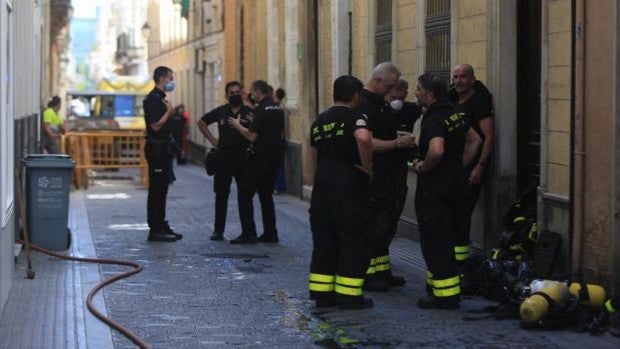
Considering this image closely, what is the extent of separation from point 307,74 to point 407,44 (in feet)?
23.3

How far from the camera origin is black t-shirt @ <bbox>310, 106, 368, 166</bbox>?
11.1 meters

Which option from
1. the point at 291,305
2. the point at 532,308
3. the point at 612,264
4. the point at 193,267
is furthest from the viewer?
the point at 193,267

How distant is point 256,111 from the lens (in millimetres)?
16406

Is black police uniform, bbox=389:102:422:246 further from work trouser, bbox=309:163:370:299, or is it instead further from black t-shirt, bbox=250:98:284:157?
black t-shirt, bbox=250:98:284:157

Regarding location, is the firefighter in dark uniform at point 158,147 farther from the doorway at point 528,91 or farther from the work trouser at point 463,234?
the work trouser at point 463,234

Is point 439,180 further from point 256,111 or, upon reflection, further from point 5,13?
point 256,111

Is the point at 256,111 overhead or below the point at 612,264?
overhead

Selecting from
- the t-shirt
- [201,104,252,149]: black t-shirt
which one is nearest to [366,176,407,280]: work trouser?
[201,104,252,149]: black t-shirt

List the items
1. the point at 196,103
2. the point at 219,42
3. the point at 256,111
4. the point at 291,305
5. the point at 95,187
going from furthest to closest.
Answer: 1. the point at 196,103
2. the point at 219,42
3. the point at 95,187
4. the point at 256,111
5. the point at 291,305

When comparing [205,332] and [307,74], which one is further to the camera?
[307,74]

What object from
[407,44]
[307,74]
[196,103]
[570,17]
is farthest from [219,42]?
[570,17]

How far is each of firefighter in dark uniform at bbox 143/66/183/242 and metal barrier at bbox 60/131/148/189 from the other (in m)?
12.5

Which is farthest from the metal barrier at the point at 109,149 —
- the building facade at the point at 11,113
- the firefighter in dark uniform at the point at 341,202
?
the firefighter in dark uniform at the point at 341,202

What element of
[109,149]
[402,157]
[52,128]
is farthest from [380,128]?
[109,149]
